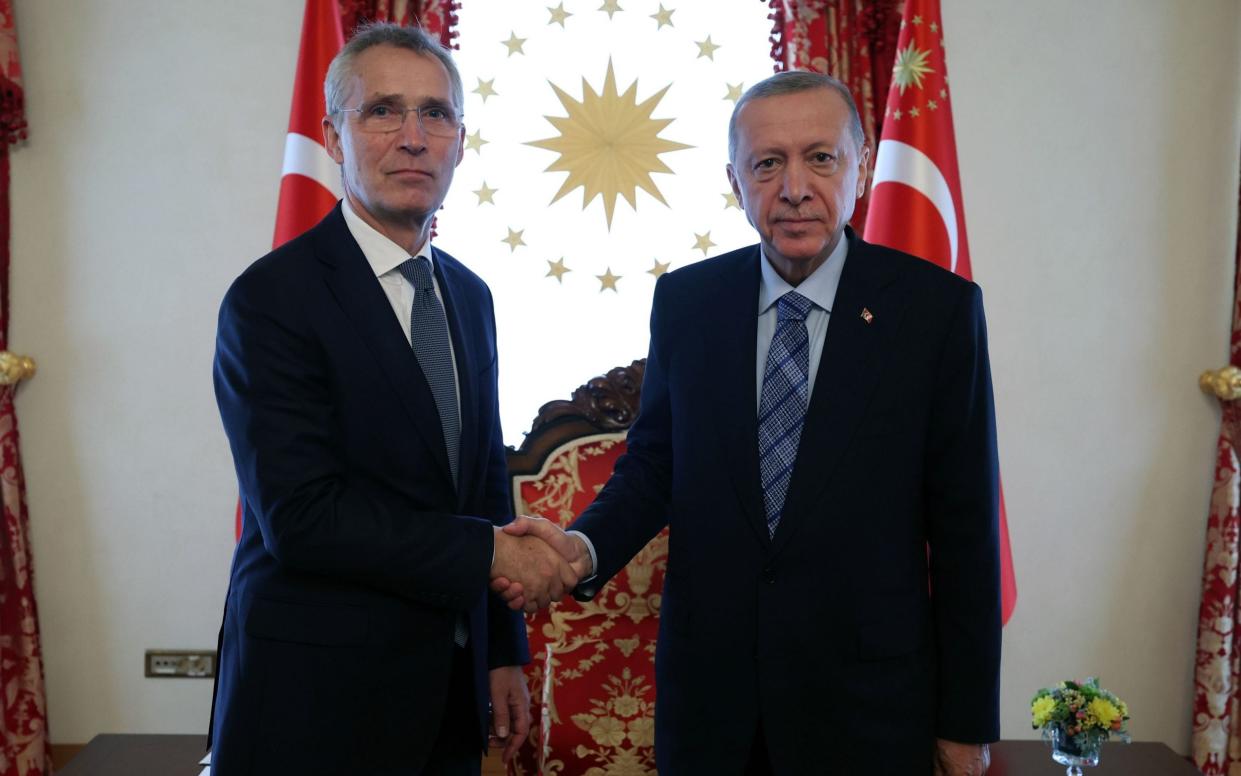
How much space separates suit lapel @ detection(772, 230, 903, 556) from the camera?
1.53 m

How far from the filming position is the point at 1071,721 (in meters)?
1.98

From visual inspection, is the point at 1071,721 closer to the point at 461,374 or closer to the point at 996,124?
the point at 461,374

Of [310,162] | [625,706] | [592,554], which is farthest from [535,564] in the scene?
[310,162]

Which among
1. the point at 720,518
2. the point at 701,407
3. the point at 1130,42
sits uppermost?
the point at 1130,42

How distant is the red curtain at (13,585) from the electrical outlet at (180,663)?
335 millimetres

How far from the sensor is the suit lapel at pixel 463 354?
1.58 m

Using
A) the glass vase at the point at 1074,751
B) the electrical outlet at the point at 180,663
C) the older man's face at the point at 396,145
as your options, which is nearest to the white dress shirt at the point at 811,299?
the older man's face at the point at 396,145

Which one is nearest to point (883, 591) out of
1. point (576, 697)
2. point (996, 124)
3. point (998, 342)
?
point (576, 697)

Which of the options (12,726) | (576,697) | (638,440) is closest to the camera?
(638,440)

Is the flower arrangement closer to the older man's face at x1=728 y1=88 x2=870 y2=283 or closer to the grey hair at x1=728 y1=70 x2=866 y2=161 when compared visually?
the older man's face at x1=728 y1=88 x2=870 y2=283

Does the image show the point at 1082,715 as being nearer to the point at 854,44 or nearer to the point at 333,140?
the point at 333,140

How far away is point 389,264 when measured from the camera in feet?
5.29

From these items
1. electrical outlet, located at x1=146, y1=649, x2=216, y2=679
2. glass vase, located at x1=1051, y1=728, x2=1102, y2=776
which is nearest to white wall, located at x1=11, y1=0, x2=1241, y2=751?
electrical outlet, located at x1=146, y1=649, x2=216, y2=679

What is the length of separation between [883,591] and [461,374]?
2.53 ft
